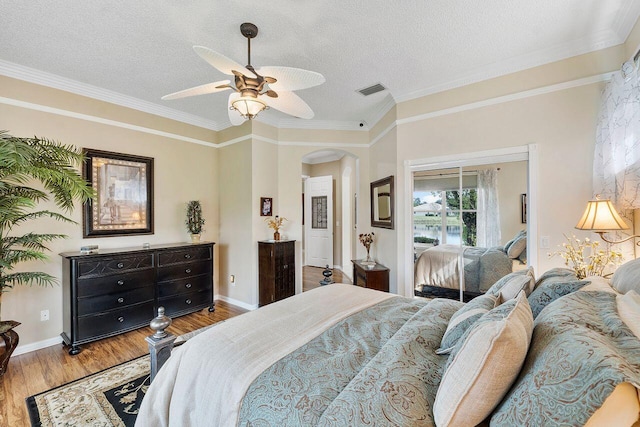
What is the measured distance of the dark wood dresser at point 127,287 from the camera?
9.11 ft

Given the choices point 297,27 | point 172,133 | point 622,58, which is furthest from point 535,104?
point 172,133

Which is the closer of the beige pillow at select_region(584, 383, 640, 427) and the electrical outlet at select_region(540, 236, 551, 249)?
the beige pillow at select_region(584, 383, 640, 427)

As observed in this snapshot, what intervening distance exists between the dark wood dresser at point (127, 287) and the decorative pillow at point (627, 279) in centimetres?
396

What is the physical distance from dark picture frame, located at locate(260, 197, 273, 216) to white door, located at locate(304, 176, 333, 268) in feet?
8.57

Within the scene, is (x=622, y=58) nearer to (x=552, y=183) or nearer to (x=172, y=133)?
(x=552, y=183)

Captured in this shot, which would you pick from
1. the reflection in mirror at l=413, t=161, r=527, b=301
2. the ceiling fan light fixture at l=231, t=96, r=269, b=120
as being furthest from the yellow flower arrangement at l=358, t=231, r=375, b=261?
the ceiling fan light fixture at l=231, t=96, r=269, b=120

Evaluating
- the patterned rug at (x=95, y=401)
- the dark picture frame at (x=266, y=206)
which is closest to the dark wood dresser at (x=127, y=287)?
the patterned rug at (x=95, y=401)

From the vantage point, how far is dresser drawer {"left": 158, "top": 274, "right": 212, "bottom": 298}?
3416 mm

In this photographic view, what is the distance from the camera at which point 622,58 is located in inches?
87.7

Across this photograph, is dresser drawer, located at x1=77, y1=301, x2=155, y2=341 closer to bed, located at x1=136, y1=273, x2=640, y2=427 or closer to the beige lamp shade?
bed, located at x1=136, y1=273, x2=640, y2=427

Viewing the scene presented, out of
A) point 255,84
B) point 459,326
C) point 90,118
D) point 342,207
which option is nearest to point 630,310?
point 459,326

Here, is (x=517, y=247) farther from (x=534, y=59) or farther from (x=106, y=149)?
(x=106, y=149)

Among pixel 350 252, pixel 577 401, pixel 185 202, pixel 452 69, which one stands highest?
pixel 452 69

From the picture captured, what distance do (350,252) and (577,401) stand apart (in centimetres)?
596
